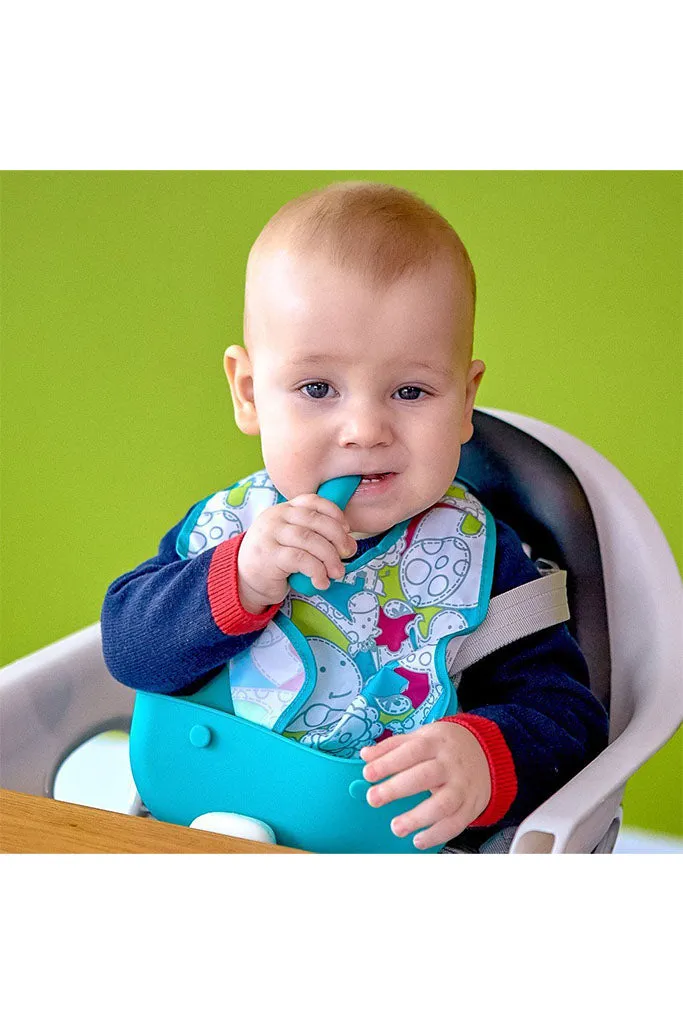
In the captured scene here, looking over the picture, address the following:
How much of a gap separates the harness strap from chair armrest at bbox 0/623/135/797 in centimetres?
33

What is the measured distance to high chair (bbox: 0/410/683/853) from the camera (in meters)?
0.89

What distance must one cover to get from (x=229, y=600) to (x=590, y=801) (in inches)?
10.4

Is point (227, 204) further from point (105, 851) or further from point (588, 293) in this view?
point (105, 851)

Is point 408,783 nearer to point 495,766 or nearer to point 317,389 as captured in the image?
point 495,766

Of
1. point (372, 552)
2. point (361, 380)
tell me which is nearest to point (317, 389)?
point (361, 380)

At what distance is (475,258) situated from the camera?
36.8 inches

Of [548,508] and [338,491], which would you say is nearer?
[338,491]

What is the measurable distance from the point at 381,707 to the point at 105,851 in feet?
0.71

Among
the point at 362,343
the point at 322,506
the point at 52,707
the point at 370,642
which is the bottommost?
the point at 52,707

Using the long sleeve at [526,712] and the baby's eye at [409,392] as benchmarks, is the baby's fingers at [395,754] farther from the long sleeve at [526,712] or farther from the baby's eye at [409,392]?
the baby's eye at [409,392]

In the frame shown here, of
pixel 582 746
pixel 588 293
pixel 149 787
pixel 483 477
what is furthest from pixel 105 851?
pixel 588 293

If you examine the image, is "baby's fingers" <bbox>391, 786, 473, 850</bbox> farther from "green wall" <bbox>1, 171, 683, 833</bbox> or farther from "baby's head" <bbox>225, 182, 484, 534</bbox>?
"green wall" <bbox>1, 171, 683, 833</bbox>

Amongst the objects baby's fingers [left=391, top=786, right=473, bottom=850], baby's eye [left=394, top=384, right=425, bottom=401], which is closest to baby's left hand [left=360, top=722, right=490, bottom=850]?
baby's fingers [left=391, top=786, right=473, bottom=850]

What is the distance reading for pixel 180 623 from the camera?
0.78 m
